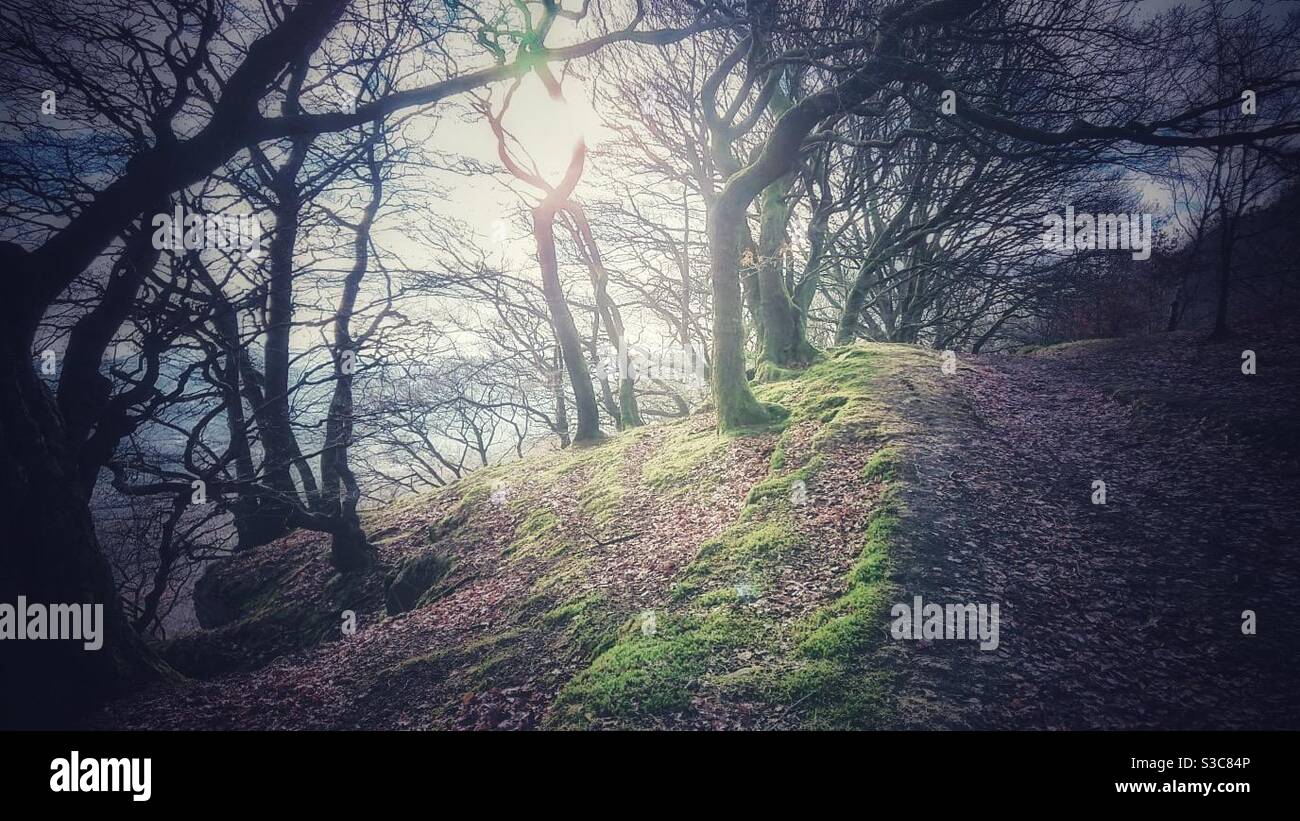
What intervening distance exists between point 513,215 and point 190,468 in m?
9.98

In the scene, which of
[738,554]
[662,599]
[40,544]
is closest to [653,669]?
[662,599]

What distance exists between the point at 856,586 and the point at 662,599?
6.59 ft

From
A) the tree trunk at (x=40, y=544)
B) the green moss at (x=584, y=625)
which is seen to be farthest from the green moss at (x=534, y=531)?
the tree trunk at (x=40, y=544)

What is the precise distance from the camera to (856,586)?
449cm

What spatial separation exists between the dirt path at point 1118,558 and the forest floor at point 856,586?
0.07ft

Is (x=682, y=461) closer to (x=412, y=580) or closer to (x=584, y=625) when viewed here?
(x=584, y=625)

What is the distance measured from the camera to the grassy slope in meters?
3.83

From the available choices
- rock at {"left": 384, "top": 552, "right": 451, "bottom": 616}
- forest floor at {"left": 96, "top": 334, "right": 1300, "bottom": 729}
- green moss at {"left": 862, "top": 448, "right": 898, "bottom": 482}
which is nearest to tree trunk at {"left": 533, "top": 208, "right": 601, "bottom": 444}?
forest floor at {"left": 96, "top": 334, "right": 1300, "bottom": 729}

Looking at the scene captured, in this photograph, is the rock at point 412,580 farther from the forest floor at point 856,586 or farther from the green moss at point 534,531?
the green moss at point 534,531

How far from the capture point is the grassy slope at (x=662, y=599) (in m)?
3.83

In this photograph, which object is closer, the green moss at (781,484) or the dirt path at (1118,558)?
the dirt path at (1118,558)

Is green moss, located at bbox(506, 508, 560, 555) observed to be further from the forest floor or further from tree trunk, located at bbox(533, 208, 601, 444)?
tree trunk, located at bbox(533, 208, 601, 444)

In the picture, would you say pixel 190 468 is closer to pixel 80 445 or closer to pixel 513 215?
pixel 80 445
